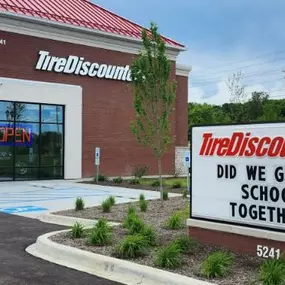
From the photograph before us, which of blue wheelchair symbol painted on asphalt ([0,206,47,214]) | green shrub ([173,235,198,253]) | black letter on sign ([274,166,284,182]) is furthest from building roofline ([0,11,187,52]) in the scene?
black letter on sign ([274,166,284,182])

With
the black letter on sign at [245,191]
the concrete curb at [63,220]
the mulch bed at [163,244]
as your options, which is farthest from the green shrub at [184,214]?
the black letter on sign at [245,191]

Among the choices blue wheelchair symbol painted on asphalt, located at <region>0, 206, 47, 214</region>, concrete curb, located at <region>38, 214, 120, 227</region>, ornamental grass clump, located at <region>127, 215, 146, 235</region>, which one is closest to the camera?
ornamental grass clump, located at <region>127, 215, 146, 235</region>

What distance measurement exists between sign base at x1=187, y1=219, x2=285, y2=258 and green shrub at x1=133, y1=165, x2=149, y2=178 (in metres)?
20.4

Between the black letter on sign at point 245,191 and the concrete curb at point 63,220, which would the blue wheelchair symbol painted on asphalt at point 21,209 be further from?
the black letter on sign at point 245,191

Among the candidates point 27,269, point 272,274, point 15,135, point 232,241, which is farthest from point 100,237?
point 15,135

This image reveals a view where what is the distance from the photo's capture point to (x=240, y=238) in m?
7.52

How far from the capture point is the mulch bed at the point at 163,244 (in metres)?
6.64

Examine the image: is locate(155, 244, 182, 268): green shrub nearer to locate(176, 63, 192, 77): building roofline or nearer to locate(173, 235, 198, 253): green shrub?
locate(173, 235, 198, 253): green shrub

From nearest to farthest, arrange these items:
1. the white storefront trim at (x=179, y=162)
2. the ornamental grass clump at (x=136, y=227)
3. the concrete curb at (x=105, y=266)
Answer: the concrete curb at (x=105, y=266)
the ornamental grass clump at (x=136, y=227)
the white storefront trim at (x=179, y=162)

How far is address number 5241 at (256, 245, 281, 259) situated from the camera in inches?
277

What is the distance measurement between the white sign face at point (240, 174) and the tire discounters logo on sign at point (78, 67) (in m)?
18.0

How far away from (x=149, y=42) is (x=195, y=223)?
7.00m

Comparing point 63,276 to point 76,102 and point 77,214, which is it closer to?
point 77,214

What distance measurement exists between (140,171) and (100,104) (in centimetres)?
432
